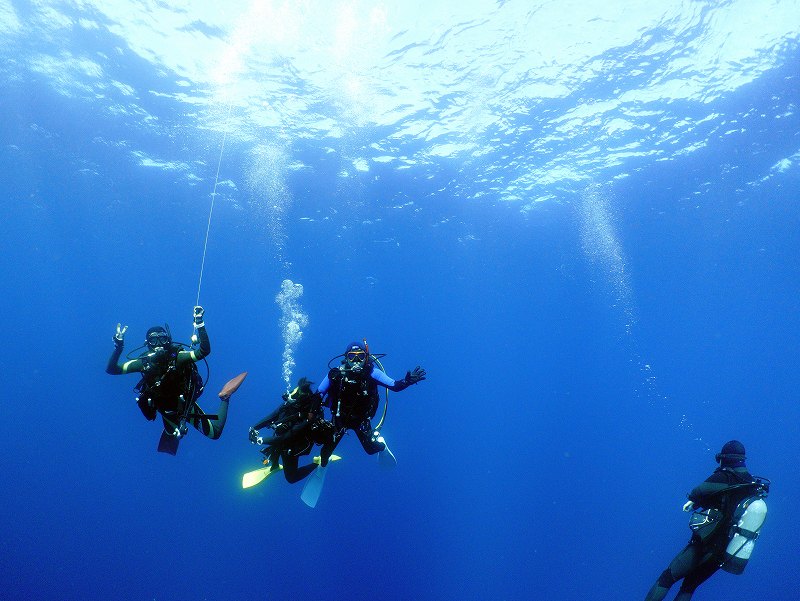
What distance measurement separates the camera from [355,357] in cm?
692

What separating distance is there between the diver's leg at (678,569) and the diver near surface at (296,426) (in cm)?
544

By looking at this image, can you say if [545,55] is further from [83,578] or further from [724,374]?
[724,374]

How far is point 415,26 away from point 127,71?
11336 mm

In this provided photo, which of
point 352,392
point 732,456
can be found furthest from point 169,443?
point 732,456

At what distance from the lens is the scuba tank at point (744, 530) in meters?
5.96

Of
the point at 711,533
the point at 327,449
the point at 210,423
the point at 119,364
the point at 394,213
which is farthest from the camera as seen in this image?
the point at 394,213

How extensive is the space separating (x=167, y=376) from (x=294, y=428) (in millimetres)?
2098

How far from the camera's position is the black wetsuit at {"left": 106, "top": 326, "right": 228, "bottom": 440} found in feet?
21.8

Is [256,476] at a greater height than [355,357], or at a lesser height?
lesser

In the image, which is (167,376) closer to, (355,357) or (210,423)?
(210,423)

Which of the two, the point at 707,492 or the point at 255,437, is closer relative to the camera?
the point at 707,492

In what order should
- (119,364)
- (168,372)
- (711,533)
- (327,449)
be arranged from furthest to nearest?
1. (327,449)
2. (119,364)
3. (168,372)
4. (711,533)

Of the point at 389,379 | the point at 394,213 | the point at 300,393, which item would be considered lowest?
the point at 300,393

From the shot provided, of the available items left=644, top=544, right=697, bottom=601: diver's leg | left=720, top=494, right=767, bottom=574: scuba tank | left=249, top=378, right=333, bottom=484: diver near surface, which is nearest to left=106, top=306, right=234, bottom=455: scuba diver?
left=249, top=378, right=333, bottom=484: diver near surface
